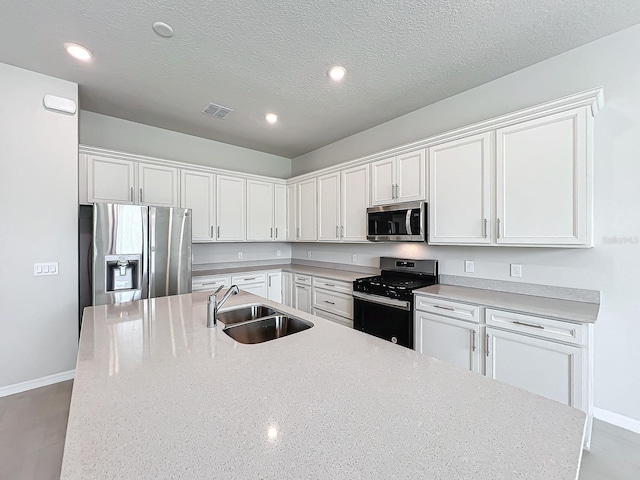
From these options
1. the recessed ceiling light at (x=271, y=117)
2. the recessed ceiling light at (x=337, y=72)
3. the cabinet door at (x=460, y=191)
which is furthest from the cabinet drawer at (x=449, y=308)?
the recessed ceiling light at (x=271, y=117)

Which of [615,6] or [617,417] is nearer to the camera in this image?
[615,6]

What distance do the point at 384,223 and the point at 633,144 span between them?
77.7 inches

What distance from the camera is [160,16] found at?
1886 millimetres

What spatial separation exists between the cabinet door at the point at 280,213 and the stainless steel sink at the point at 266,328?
2759mm

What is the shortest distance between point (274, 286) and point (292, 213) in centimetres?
118

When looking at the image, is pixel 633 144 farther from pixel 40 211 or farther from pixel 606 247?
pixel 40 211

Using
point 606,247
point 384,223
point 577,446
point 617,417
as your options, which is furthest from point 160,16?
point 617,417

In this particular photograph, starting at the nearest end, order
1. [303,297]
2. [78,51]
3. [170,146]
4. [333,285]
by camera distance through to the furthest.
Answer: [78,51], [333,285], [170,146], [303,297]

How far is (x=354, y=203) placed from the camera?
11.9 ft

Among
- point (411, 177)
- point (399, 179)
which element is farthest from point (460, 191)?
point (399, 179)

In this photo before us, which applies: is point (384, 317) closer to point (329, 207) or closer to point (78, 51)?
point (329, 207)

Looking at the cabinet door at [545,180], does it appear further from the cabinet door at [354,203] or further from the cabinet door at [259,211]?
the cabinet door at [259,211]

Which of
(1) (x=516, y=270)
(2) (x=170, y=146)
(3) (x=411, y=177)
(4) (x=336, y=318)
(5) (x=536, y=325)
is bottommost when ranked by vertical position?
(4) (x=336, y=318)

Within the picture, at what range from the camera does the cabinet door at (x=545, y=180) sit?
2.00m
